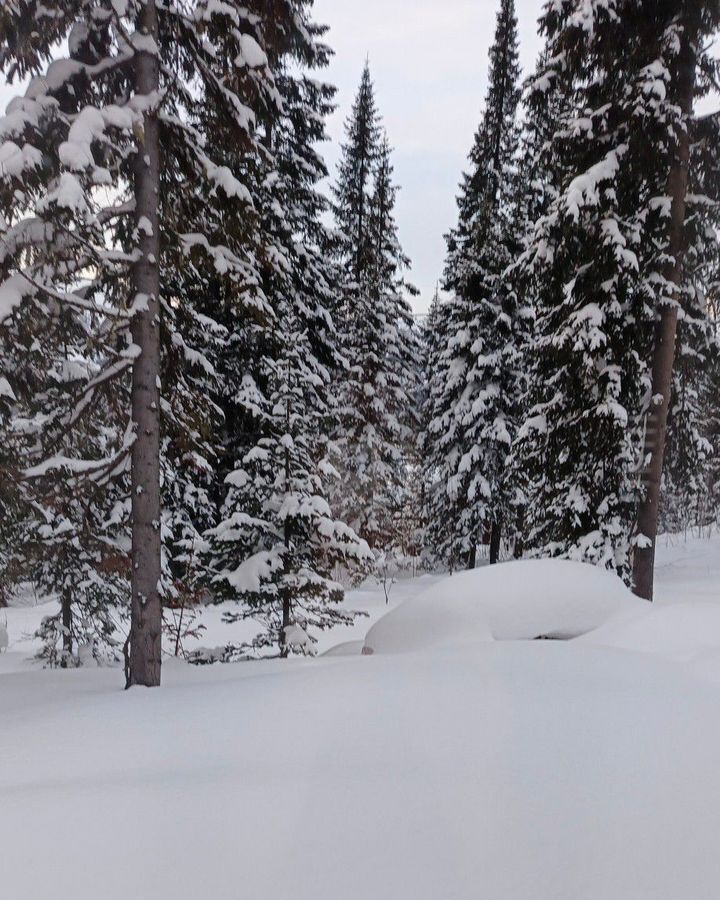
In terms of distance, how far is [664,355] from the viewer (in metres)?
9.44

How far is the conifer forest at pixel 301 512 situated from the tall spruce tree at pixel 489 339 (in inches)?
124

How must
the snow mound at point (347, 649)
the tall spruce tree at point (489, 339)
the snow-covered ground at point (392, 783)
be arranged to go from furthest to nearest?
the tall spruce tree at point (489, 339) → the snow mound at point (347, 649) → the snow-covered ground at point (392, 783)

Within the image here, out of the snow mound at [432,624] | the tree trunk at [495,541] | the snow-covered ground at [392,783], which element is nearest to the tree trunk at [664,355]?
the snow mound at [432,624]

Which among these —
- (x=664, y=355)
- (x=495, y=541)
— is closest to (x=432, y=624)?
(x=664, y=355)

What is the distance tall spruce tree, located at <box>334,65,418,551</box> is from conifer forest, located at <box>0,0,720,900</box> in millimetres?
7112

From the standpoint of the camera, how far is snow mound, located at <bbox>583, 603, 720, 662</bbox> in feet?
15.4

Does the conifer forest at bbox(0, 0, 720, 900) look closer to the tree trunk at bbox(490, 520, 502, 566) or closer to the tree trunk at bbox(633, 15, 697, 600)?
the tree trunk at bbox(633, 15, 697, 600)

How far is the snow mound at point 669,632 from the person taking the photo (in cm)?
470

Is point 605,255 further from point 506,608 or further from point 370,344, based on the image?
point 370,344

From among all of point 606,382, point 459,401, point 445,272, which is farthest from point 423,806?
point 445,272

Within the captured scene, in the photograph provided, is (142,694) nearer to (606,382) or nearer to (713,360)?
(606,382)

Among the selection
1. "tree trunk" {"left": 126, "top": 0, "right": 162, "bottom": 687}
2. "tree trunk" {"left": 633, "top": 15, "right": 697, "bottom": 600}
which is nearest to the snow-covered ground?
"tree trunk" {"left": 126, "top": 0, "right": 162, "bottom": 687}

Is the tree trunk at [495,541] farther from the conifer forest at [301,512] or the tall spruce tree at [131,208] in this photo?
the tall spruce tree at [131,208]

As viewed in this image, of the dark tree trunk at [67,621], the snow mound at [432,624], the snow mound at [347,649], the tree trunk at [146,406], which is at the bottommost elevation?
the dark tree trunk at [67,621]
